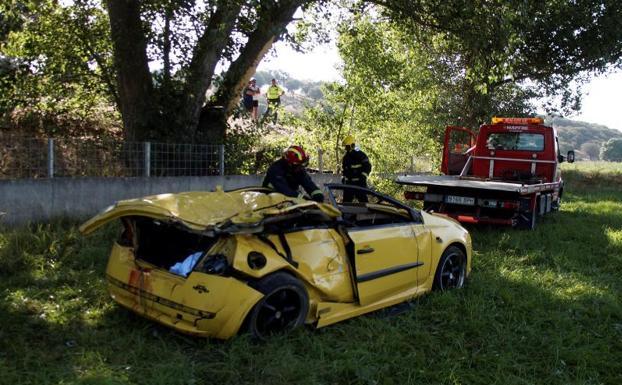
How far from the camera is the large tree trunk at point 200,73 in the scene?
9.58 m

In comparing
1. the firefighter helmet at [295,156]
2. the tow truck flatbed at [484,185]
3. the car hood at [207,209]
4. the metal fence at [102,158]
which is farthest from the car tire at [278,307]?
the tow truck flatbed at [484,185]

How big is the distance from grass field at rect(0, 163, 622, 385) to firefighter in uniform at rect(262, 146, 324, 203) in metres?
1.85

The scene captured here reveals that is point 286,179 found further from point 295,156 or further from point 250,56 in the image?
point 250,56

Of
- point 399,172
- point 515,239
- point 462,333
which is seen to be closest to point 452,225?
point 462,333

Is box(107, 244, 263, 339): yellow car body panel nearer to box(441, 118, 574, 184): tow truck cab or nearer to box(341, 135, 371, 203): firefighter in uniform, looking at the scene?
box(341, 135, 371, 203): firefighter in uniform

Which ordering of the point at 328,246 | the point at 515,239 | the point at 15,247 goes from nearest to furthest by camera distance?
the point at 328,246 → the point at 15,247 → the point at 515,239

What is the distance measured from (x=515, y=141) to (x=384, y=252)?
Result: 25.0ft

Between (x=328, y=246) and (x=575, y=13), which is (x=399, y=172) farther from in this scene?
(x=328, y=246)

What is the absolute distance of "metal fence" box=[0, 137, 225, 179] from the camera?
7410 mm

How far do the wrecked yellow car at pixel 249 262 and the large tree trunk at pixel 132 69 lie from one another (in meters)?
5.20

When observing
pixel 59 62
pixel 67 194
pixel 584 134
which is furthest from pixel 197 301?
pixel 584 134

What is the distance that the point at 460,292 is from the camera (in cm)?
571

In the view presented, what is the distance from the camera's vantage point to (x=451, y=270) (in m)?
5.88

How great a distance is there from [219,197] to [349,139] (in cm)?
554
